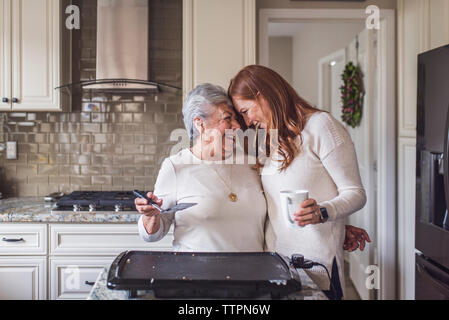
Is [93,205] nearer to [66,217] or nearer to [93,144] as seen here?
[66,217]

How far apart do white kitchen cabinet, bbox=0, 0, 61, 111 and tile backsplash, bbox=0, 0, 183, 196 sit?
1.14 ft

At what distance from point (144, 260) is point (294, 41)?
5.90m

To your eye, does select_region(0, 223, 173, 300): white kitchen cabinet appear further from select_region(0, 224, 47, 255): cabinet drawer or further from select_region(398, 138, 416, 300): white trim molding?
select_region(398, 138, 416, 300): white trim molding

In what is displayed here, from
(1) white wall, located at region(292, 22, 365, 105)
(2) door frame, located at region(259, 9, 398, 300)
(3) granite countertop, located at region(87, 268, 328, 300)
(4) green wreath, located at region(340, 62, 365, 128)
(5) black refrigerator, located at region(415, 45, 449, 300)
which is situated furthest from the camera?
(1) white wall, located at region(292, 22, 365, 105)

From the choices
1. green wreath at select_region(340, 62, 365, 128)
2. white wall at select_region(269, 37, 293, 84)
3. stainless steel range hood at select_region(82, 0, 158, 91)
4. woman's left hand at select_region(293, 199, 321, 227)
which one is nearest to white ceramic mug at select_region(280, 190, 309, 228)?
woman's left hand at select_region(293, 199, 321, 227)

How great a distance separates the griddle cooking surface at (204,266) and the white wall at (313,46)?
3.43 m

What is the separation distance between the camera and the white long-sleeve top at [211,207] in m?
1.44

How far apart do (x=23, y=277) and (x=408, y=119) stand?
2.51 meters

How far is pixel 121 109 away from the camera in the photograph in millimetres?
2887

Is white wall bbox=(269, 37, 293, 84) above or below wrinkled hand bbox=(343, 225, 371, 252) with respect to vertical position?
above

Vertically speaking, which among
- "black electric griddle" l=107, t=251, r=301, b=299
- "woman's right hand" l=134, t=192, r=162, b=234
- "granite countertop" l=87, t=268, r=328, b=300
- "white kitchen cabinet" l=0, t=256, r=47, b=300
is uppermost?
"woman's right hand" l=134, t=192, r=162, b=234

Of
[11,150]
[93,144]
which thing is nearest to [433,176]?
[93,144]

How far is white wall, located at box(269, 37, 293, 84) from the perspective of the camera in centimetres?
654
